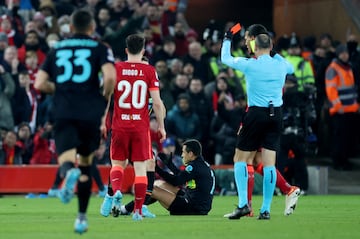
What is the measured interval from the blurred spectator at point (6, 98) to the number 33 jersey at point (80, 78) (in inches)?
478

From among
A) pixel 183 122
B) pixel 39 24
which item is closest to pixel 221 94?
pixel 183 122

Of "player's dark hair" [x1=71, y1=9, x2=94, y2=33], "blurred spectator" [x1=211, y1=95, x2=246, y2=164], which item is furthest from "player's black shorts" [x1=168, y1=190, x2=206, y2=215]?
"blurred spectator" [x1=211, y1=95, x2=246, y2=164]

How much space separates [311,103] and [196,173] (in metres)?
9.11

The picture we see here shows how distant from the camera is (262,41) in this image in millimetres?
15609

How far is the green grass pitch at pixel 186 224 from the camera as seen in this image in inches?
504

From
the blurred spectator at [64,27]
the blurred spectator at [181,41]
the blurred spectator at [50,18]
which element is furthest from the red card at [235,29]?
the blurred spectator at [181,41]

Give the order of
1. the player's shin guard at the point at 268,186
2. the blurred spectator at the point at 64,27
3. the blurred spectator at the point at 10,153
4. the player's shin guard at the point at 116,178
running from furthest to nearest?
the blurred spectator at the point at 64,27
the blurred spectator at the point at 10,153
the player's shin guard at the point at 116,178
the player's shin guard at the point at 268,186

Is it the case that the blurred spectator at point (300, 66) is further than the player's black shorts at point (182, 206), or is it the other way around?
the blurred spectator at point (300, 66)

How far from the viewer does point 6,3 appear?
2767 cm

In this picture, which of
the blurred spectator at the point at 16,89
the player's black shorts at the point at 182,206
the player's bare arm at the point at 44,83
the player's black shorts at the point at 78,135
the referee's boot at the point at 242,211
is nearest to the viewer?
the player's black shorts at the point at 78,135

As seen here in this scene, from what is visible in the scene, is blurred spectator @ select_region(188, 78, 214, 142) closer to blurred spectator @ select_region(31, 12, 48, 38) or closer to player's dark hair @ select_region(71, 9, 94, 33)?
blurred spectator @ select_region(31, 12, 48, 38)

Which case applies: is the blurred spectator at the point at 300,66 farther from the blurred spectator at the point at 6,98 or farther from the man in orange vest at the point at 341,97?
the blurred spectator at the point at 6,98

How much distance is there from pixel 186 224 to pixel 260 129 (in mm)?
1807

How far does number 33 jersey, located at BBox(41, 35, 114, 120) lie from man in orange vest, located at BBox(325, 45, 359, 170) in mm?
14407
